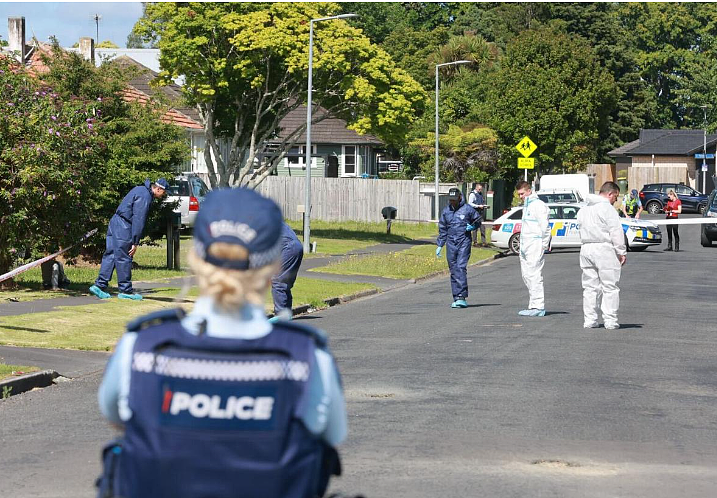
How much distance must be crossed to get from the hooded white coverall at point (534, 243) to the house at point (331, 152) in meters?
55.0

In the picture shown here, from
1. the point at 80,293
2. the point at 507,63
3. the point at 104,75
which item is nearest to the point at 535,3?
the point at 507,63

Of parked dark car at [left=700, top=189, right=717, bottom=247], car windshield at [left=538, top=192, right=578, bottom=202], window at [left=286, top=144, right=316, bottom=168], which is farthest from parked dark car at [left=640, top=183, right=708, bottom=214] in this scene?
parked dark car at [left=700, top=189, right=717, bottom=247]

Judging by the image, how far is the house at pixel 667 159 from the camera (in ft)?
287

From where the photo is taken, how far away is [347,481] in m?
7.25

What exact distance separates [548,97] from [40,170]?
2115 inches

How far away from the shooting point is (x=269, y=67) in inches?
1543

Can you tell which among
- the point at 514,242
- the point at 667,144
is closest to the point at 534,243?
the point at 514,242

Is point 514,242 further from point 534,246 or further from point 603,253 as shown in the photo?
point 603,253

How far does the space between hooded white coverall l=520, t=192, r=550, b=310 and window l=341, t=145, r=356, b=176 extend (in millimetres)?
56083

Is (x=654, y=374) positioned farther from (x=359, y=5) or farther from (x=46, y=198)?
(x=359, y=5)

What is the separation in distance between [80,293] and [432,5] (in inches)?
3667

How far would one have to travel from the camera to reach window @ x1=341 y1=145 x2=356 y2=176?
74000 mm

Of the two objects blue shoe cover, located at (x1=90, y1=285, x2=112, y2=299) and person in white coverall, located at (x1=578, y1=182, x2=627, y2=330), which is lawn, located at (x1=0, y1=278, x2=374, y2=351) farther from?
person in white coverall, located at (x1=578, y1=182, x2=627, y2=330)

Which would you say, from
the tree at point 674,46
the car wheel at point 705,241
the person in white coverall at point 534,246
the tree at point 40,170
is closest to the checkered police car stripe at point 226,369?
the person in white coverall at point 534,246
